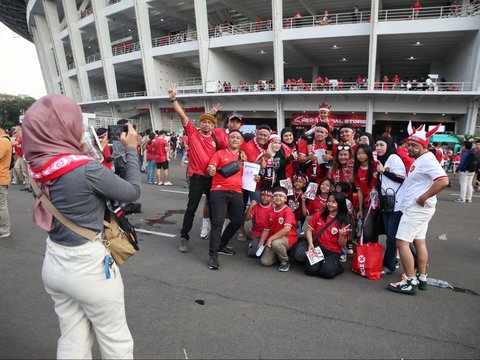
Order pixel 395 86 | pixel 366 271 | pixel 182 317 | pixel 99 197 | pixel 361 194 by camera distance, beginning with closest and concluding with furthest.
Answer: pixel 99 197 < pixel 182 317 < pixel 366 271 < pixel 361 194 < pixel 395 86

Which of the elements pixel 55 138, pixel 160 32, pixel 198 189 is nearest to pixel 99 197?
pixel 55 138

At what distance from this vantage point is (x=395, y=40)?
20.0 meters

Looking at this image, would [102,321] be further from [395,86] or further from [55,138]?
[395,86]

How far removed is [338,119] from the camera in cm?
2323

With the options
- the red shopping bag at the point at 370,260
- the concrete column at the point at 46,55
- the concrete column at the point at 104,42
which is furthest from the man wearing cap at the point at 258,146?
the concrete column at the point at 46,55

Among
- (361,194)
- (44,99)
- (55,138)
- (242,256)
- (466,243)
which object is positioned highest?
(44,99)

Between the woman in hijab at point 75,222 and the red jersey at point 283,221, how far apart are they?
290 cm

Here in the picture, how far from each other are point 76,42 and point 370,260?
35.7 metres

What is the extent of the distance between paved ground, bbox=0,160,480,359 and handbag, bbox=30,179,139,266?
1118mm

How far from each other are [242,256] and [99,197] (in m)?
3.31

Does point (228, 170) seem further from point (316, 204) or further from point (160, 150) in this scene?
point (160, 150)

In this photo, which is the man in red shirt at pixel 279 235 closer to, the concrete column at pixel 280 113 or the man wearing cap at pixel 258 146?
the man wearing cap at pixel 258 146

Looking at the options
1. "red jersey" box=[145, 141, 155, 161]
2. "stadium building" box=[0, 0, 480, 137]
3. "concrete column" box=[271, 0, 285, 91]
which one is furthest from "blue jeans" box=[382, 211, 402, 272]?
"concrete column" box=[271, 0, 285, 91]

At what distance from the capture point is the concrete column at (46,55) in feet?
122
